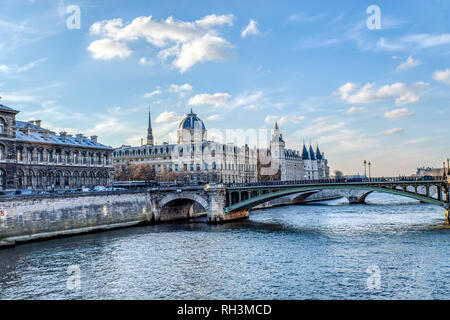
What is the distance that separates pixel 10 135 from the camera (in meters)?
45.7

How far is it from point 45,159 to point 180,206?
1979 cm

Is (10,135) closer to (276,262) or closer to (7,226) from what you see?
(7,226)

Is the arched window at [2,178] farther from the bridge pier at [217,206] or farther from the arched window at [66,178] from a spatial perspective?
the bridge pier at [217,206]

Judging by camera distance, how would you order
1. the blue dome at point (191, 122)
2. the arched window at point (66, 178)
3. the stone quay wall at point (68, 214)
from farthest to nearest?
the blue dome at point (191, 122) < the arched window at point (66, 178) < the stone quay wall at point (68, 214)

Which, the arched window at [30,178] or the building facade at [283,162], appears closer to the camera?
the arched window at [30,178]

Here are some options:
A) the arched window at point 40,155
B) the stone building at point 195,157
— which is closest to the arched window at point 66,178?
the arched window at point 40,155

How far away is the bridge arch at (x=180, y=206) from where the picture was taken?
54.7 meters

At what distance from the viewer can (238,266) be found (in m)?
26.5

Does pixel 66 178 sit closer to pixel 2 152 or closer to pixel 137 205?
pixel 137 205

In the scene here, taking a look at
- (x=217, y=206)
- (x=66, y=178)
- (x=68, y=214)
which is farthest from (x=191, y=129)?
(x=68, y=214)

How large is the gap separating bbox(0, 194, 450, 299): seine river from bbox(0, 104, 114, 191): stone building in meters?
14.5

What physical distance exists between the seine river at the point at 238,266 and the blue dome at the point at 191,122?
3203 inches

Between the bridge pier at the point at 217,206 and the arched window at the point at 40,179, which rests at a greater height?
the arched window at the point at 40,179
